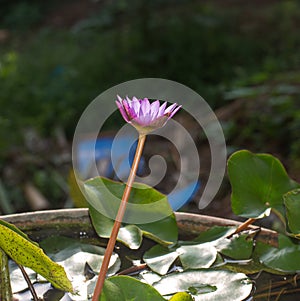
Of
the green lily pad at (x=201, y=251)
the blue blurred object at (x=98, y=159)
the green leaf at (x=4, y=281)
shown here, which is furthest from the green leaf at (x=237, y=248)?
the blue blurred object at (x=98, y=159)

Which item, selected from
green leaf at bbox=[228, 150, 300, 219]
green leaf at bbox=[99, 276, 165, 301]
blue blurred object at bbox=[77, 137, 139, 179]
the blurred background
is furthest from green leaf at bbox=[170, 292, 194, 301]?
blue blurred object at bbox=[77, 137, 139, 179]

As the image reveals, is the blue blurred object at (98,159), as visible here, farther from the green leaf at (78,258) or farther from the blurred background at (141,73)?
the green leaf at (78,258)

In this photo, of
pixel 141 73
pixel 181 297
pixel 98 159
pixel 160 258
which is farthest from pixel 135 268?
pixel 141 73

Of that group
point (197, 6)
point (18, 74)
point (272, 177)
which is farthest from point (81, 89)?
point (272, 177)

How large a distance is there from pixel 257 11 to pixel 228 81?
1461 mm

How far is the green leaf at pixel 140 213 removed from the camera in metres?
0.72

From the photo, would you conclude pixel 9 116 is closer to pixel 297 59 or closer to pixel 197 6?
pixel 297 59

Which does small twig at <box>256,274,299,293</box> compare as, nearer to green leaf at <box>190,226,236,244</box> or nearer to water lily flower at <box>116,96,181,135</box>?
green leaf at <box>190,226,236,244</box>

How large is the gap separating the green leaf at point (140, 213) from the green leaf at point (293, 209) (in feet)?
0.43

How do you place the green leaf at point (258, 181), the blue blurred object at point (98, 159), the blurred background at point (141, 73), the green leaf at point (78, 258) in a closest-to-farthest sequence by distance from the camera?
the green leaf at point (78, 258)
the green leaf at point (258, 181)
the blue blurred object at point (98, 159)
the blurred background at point (141, 73)

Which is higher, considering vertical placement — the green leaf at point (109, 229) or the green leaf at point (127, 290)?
the green leaf at point (109, 229)

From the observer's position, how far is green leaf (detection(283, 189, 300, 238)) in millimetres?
689

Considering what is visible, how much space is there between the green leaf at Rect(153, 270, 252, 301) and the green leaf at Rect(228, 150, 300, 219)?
137 millimetres

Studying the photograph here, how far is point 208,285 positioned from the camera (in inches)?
24.9
